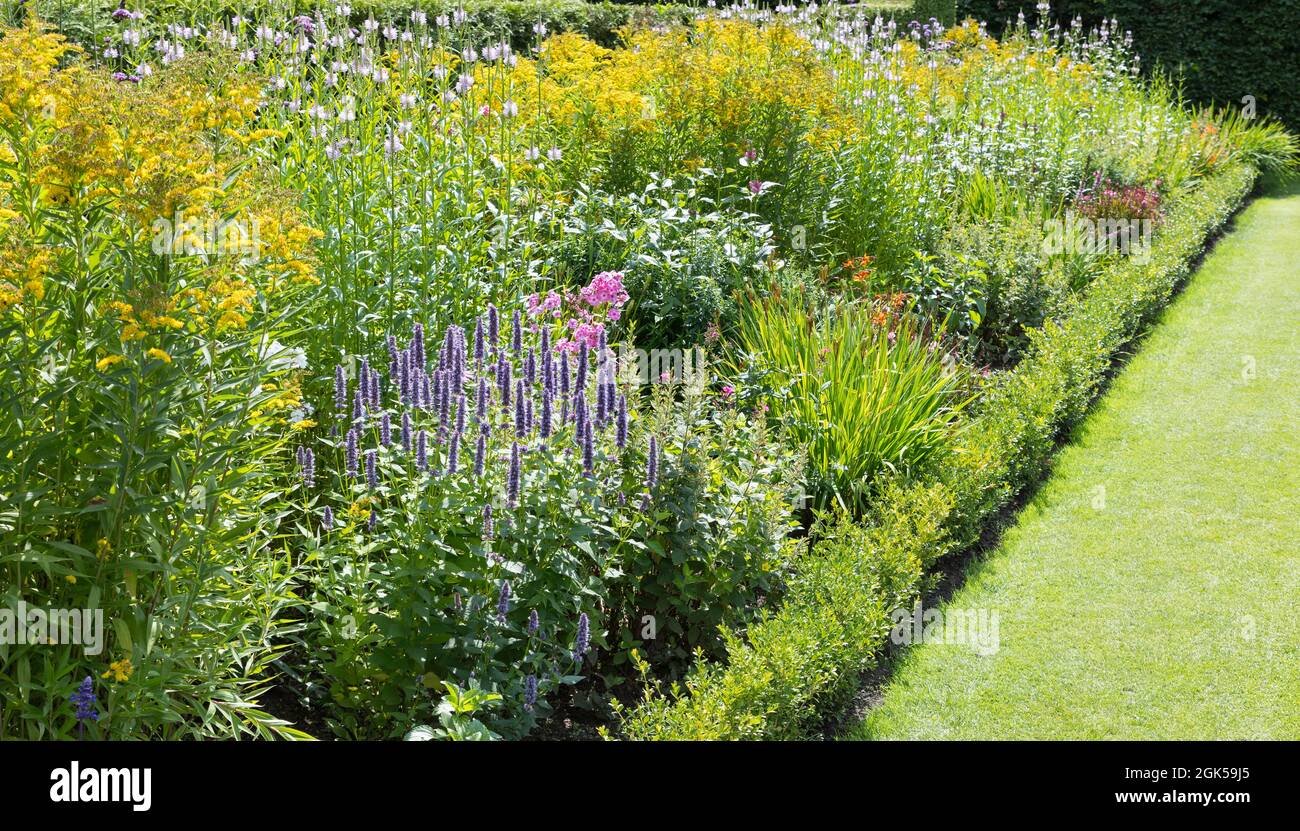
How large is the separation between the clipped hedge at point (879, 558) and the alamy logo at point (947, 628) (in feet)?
0.38

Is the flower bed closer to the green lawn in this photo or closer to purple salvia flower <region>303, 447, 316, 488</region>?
purple salvia flower <region>303, 447, 316, 488</region>

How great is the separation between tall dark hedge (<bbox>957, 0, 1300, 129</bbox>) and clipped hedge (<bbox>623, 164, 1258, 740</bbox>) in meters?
10.0

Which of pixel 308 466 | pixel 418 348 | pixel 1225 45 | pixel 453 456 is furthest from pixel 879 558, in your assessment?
pixel 1225 45

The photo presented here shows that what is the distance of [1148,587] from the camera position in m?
5.23

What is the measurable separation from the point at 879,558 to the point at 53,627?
286cm

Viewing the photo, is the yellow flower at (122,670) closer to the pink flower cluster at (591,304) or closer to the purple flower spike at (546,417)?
the purple flower spike at (546,417)

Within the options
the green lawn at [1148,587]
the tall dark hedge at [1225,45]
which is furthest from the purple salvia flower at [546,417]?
the tall dark hedge at [1225,45]

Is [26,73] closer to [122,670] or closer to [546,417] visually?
[122,670]

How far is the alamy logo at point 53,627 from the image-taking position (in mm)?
2971

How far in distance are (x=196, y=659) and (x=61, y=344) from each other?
93 cm

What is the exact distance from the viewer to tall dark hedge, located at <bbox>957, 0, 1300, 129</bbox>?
635 inches
